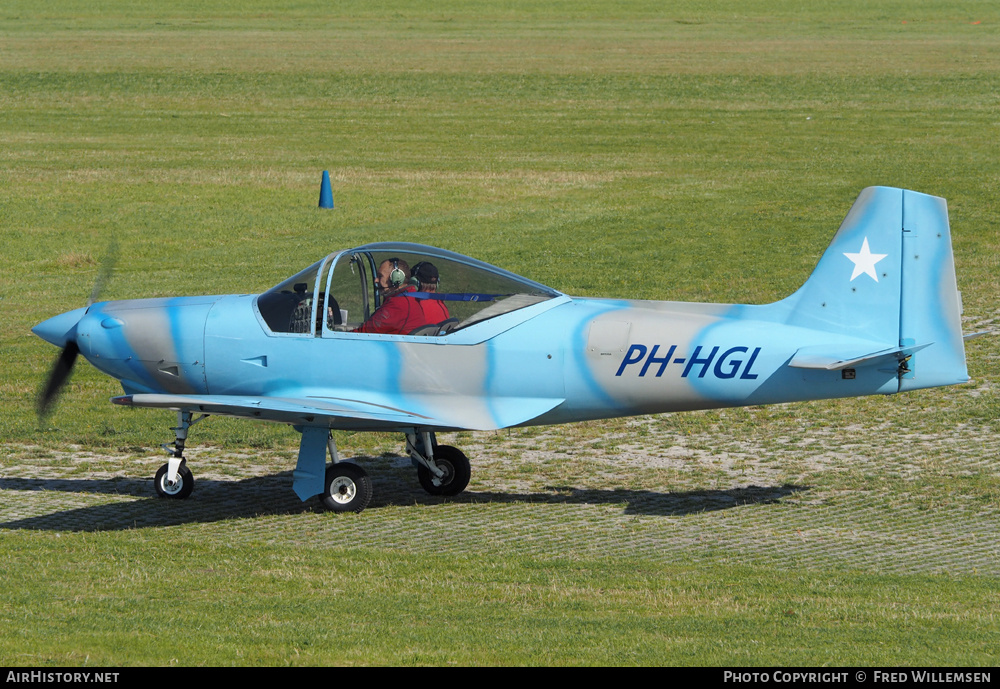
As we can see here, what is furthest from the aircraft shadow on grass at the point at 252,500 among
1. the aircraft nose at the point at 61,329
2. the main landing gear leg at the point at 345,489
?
the aircraft nose at the point at 61,329

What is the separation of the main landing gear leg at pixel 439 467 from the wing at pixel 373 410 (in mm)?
779

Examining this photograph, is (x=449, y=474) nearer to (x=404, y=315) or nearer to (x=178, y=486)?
(x=404, y=315)

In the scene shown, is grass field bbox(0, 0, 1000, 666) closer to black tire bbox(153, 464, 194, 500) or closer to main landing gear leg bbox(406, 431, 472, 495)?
black tire bbox(153, 464, 194, 500)

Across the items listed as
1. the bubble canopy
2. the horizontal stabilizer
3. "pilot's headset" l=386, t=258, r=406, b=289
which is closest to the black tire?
the bubble canopy

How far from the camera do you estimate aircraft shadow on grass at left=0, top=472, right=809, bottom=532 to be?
11.9 m

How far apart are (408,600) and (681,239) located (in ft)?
61.9

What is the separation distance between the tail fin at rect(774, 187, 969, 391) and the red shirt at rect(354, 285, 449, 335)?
318 cm

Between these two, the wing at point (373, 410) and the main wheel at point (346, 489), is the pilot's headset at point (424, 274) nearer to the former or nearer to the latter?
the wing at point (373, 410)

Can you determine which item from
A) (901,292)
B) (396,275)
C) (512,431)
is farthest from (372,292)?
(901,292)

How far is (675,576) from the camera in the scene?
9.95m

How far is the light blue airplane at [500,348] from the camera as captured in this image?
1134 centimetres

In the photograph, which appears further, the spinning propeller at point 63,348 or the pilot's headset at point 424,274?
the spinning propeller at point 63,348

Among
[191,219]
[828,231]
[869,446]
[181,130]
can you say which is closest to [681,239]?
[828,231]

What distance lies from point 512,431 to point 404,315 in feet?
12.0
